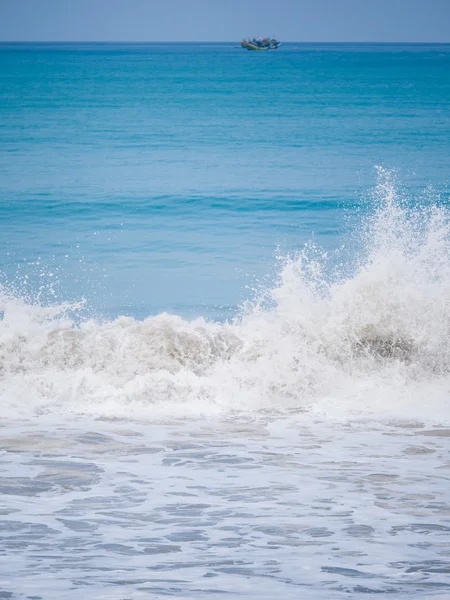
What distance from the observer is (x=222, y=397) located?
7332 millimetres

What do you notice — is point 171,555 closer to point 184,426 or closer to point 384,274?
point 184,426

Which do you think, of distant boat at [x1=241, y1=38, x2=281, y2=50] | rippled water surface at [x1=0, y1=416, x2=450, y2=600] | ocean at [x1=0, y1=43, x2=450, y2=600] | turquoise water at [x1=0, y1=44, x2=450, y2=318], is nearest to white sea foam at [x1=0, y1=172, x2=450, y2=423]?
ocean at [x1=0, y1=43, x2=450, y2=600]

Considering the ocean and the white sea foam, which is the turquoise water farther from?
the white sea foam

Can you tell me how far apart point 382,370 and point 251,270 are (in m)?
5.52

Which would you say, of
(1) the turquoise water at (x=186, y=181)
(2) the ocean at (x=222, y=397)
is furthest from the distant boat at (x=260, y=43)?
(2) the ocean at (x=222, y=397)

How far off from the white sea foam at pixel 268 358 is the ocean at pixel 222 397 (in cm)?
2

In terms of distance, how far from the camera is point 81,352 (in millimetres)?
8367

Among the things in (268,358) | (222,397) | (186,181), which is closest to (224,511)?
(222,397)

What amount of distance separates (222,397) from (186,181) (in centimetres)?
1480

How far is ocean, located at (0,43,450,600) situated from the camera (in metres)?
4.23

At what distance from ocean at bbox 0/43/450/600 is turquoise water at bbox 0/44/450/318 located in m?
0.10

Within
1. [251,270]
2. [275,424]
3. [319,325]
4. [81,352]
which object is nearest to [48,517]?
[275,424]

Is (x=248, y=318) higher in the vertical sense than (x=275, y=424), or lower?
higher

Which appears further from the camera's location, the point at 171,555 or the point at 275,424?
the point at 275,424
